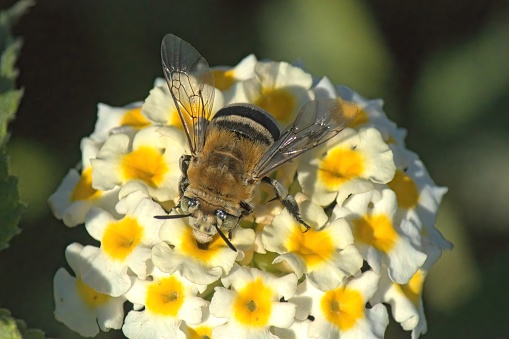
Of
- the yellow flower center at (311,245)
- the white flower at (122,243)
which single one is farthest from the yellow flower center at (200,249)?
the yellow flower center at (311,245)

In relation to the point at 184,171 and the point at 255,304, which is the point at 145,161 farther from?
the point at 255,304

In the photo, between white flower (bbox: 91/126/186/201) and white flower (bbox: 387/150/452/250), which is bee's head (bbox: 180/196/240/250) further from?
white flower (bbox: 387/150/452/250)

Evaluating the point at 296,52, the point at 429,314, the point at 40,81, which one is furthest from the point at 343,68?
the point at 40,81

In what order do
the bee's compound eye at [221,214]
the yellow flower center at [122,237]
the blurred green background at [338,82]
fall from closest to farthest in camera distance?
the bee's compound eye at [221,214] → the yellow flower center at [122,237] → the blurred green background at [338,82]

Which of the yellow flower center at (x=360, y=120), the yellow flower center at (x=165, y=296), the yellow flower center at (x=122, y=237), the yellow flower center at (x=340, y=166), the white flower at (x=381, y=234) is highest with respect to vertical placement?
the yellow flower center at (x=360, y=120)

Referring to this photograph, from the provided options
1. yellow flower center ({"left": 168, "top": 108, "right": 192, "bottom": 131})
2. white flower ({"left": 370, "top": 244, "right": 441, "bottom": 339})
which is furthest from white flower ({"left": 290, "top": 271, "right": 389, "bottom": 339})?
yellow flower center ({"left": 168, "top": 108, "right": 192, "bottom": 131})

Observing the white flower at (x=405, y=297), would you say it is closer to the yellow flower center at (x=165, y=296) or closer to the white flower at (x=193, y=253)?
the white flower at (x=193, y=253)

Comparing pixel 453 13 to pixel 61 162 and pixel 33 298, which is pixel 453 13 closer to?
pixel 61 162
